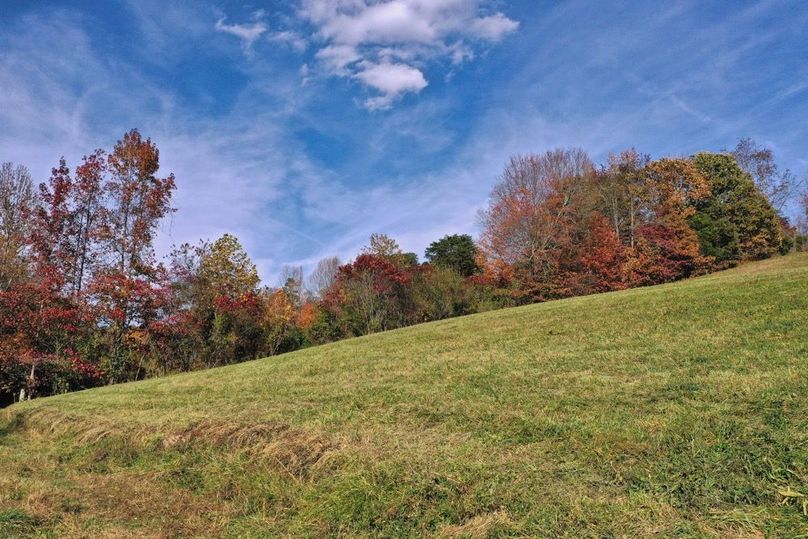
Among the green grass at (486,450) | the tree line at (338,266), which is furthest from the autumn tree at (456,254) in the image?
the green grass at (486,450)

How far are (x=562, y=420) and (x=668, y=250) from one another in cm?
2508

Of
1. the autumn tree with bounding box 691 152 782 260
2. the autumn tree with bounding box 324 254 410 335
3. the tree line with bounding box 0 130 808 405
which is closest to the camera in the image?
the tree line with bounding box 0 130 808 405

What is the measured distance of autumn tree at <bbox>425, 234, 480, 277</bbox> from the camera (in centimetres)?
3017

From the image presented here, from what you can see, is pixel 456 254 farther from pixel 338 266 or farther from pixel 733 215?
pixel 733 215

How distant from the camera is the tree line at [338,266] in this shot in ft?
55.1

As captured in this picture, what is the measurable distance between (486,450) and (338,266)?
2346 centimetres

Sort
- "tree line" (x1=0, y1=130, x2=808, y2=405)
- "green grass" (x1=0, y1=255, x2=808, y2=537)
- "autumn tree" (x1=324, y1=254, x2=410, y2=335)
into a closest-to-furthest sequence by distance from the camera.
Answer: "green grass" (x1=0, y1=255, x2=808, y2=537) < "tree line" (x1=0, y1=130, x2=808, y2=405) < "autumn tree" (x1=324, y1=254, x2=410, y2=335)

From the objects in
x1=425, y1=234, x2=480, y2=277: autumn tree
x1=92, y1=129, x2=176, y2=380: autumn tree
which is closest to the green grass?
x1=92, y1=129, x2=176, y2=380: autumn tree

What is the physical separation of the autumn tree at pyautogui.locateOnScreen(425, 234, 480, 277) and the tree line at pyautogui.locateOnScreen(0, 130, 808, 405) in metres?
0.11

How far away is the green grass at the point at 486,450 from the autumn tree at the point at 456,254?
22.3m

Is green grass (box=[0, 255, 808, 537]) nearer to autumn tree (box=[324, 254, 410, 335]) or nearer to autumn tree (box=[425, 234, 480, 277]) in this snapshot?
autumn tree (box=[324, 254, 410, 335])

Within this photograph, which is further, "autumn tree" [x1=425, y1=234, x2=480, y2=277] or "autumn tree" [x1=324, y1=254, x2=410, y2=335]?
"autumn tree" [x1=425, y1=234, x2=480, y2=277]

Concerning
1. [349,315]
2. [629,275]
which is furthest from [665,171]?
[349,315]

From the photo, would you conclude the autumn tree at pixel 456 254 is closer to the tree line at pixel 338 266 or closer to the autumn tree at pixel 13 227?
the tree line at pixel 338 266
